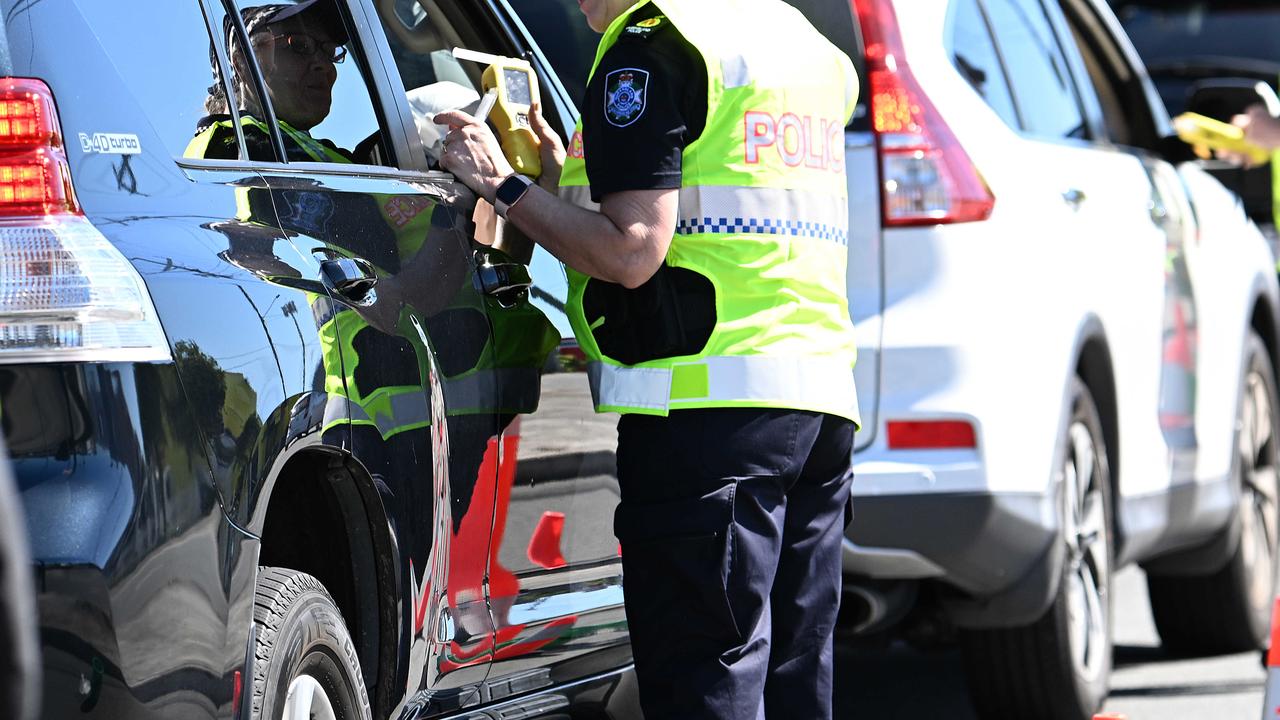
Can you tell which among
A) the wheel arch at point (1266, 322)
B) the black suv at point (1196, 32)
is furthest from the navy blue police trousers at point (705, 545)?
the black suv at point (1196, 32)

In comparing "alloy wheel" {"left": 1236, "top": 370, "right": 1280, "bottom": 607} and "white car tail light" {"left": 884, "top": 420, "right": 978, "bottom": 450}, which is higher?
"white car tail light" {"left": 884, "top": 420, "right": 978, "bottom": 450}

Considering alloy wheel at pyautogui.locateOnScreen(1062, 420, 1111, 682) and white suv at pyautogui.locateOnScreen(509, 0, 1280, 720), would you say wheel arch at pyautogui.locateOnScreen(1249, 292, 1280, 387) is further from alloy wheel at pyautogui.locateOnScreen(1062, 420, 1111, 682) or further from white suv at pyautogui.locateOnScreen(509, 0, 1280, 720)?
alloy wheel at pyautogui.locateOnScreen(1062, 420, 1111, 682)

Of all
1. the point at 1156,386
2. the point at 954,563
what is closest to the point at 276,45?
the point at 954,563

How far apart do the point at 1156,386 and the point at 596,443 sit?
2513 millimetres

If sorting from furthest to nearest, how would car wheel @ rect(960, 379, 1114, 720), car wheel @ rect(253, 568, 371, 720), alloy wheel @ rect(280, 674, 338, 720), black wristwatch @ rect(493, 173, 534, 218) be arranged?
1. car wheel @ rect(960, 379, 1114, 720)
2. black wristwatch @ rect(493, 173, 534, 218)
3. alloy wheel @ rect(280, 674, 338, 720)
4. car wheel @ rect(253, 568, 371, 720)

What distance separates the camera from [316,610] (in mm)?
2857

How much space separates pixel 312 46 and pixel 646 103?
24.9 inches

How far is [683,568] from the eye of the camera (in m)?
3.22

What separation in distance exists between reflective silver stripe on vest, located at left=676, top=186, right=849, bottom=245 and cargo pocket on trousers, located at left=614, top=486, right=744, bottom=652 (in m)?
0.42

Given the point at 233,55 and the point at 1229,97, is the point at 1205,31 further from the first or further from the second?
the point at 233,55

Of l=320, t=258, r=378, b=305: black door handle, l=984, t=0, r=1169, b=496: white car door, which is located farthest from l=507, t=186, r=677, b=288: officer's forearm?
l=984, t=0, r=1169, b=496: white car door

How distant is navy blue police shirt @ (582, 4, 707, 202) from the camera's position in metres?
3.15

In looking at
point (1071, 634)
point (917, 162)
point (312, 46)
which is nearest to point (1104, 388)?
point (1071, 634)

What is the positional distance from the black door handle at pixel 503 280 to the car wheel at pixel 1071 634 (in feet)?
5.72
